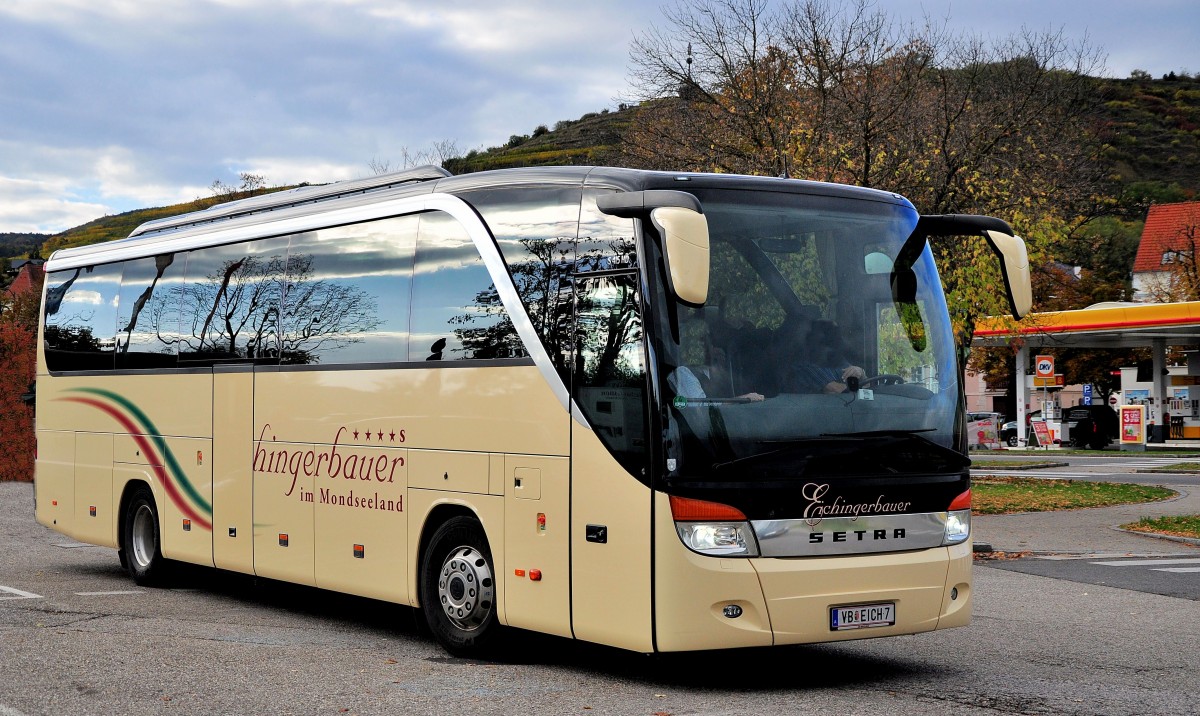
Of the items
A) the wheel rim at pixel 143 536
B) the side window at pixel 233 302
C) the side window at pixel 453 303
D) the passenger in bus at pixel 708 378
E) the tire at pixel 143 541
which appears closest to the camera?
the passenger in bus at pixel 708 378

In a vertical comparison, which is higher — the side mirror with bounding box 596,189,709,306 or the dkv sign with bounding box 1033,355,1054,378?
the side mirror with bounding box 596,189,709,306

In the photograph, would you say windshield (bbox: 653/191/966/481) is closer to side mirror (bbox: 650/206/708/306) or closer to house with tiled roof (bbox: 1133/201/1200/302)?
side mirror (bbox: 650/206/708/306)

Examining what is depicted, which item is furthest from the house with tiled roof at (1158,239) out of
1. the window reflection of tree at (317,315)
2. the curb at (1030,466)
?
the window reflection of tree at (317,315)

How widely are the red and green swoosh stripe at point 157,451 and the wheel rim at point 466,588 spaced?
4.16 m

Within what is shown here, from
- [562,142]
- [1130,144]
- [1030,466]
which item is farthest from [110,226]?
[1130,144]

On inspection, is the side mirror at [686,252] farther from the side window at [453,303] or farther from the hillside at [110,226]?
the hillside at [110,226]

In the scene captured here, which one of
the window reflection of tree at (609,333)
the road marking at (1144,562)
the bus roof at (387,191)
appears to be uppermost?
the bus roof at (387,191)

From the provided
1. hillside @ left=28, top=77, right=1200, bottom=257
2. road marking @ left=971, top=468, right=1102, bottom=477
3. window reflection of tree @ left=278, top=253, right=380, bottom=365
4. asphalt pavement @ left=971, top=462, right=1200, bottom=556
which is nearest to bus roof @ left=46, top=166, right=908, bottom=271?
window reflection of tree @ left=278, top=253, right=380, bottom=365

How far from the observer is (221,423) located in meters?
12.8

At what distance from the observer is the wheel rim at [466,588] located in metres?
9.43

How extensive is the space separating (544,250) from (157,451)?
6.52 m

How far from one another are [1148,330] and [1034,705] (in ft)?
144

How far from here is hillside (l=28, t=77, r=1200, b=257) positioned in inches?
4345

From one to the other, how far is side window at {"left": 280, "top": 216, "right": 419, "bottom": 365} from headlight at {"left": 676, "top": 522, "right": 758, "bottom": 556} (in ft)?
10.4
